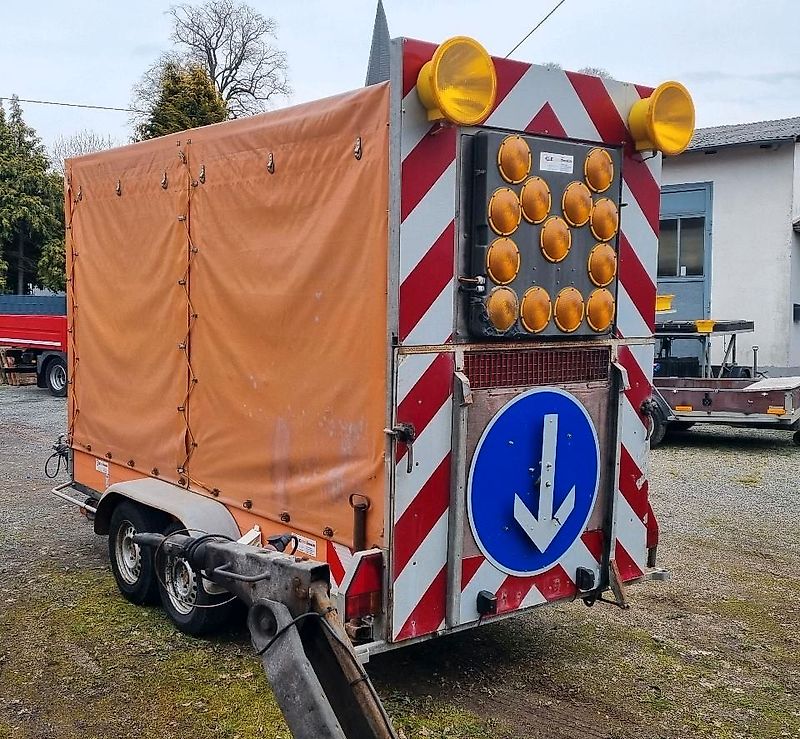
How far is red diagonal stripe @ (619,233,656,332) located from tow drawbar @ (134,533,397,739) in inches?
96.6

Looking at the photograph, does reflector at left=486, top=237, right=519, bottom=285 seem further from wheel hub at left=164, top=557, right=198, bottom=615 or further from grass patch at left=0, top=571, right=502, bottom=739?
wheel hub at left=164, top=557, right=198, bottom=615

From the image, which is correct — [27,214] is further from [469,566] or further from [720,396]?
[469,566]

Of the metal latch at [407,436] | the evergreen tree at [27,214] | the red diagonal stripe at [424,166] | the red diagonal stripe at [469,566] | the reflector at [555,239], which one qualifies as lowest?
the red diagonal stripe at [469,566]

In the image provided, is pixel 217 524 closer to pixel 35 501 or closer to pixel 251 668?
pixel 251 668

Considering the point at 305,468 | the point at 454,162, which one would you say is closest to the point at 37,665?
the point at 305,468

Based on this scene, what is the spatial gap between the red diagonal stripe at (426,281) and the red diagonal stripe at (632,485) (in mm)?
1420

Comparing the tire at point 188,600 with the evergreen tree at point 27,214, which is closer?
the tire at point 188,600

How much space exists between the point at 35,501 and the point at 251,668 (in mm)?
4614

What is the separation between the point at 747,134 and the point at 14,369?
16.0 metres

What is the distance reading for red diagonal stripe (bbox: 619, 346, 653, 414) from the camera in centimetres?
450

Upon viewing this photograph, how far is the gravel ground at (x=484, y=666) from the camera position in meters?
3.99

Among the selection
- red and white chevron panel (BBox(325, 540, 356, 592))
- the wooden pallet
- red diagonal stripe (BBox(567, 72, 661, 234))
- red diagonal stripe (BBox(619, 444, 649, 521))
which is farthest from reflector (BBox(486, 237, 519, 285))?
the wooden pallet

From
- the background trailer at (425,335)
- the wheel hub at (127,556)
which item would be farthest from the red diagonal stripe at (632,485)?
the wheel hub at (127,556)

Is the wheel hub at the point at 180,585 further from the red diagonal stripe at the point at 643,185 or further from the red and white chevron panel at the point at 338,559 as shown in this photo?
the red diagonal stripe at the point at 643,185
